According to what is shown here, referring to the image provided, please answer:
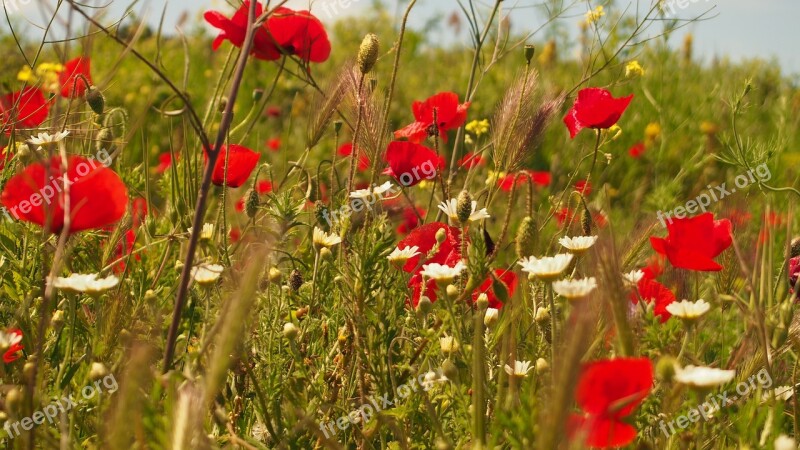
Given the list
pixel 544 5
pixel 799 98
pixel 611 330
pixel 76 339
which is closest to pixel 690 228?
pixel 611 330

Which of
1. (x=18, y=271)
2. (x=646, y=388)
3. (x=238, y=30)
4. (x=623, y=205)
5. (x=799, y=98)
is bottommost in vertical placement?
(x=623, y=205)

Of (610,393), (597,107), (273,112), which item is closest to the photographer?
(610,393)

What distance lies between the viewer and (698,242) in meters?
1.33

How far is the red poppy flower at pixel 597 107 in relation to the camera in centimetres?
158

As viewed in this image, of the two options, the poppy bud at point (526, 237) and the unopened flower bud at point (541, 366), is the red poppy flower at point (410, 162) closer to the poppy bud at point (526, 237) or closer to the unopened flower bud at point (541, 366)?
the poppy bud at point (526, 237)

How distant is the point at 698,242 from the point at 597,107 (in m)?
0.36

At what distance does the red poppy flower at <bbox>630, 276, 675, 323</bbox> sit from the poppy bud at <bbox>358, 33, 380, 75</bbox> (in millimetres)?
524

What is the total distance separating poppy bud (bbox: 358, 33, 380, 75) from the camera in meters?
1.37

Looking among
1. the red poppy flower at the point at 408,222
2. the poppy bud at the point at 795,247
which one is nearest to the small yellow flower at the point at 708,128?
the red poppy flower at the point at 408,222

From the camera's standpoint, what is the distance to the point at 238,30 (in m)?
1.55

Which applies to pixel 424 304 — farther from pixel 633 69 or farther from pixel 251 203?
pixel 633 69

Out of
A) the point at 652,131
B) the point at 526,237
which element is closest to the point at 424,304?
the point at 526,237

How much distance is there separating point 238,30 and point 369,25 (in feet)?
19.2

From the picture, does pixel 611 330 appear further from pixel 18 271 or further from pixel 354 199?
pixel 18 271
